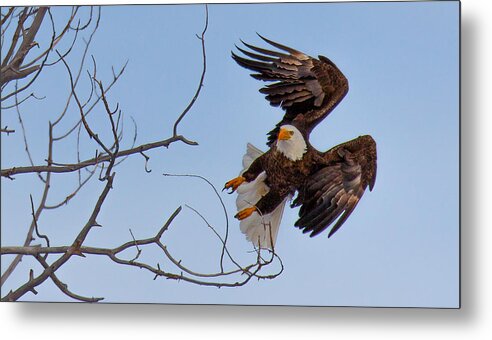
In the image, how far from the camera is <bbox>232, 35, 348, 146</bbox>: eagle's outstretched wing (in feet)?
6.95

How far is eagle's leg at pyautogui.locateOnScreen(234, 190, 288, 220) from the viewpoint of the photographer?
6.99 ft

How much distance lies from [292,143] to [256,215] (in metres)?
0.21

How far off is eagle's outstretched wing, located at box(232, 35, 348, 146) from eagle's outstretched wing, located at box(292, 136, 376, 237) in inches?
4.2

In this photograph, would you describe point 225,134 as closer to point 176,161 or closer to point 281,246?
A: point 176,161

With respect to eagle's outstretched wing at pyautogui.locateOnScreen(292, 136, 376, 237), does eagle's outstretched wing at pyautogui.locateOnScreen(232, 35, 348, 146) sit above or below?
above

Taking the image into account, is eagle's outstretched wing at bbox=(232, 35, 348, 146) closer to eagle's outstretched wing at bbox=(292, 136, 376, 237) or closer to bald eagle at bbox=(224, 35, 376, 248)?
bald eagle at bbox=(224, 35, 376, 248)

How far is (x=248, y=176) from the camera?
2.14 meters

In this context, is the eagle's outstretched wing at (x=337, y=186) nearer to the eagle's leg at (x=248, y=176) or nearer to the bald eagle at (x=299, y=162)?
the bald eagle at (x=299, y=162)

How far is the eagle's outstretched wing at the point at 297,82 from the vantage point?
212cm

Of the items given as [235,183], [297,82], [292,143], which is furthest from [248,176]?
[297,82]

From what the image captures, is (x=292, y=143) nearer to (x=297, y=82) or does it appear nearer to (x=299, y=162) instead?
(x=299, y=162)

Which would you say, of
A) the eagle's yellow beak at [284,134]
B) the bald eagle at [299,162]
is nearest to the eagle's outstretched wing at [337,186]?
the bald eagle at [299,162]

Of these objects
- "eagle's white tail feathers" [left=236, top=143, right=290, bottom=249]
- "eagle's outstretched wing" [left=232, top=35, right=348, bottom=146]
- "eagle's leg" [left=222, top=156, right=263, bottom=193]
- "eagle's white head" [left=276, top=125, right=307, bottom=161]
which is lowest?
"eagle's white tail feathers" [left=236, top=143, right=290, bottom=249]

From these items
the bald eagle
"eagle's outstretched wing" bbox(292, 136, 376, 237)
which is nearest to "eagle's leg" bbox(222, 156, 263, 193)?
Answer: the bald eagle
